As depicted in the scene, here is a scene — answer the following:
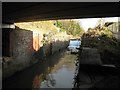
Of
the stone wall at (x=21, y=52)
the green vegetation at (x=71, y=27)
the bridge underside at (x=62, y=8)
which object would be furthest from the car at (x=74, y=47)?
the green vegetation at (x=71, y=27)

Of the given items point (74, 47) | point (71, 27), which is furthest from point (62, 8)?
point (71, 27)

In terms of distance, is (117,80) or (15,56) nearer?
(117,80)

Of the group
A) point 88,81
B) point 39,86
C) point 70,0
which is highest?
point 70,0

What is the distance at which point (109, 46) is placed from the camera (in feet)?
53.3

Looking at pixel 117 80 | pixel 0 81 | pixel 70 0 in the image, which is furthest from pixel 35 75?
pixel 70 0

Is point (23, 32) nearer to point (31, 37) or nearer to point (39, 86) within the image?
point (31, 37)

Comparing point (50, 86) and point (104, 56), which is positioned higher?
point (104, 56)

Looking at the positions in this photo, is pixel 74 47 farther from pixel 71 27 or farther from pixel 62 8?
pixel 71 27

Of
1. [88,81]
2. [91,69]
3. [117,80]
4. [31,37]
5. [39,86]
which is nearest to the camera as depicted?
[117,80]

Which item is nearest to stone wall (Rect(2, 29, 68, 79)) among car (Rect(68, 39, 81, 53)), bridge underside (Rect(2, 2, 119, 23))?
bridge underside (Rect(2, 2, 119, 23))

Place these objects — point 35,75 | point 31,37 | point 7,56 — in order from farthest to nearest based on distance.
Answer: point 31,37 → point 35,75 → point 7,56

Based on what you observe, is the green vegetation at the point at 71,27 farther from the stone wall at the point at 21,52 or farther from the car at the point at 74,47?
the stone wall at the point at 21,52

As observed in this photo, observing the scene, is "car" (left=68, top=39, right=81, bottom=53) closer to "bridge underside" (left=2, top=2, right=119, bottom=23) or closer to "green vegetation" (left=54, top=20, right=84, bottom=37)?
"bridge underside" (left=2, top=2, right=119, bottom=23)

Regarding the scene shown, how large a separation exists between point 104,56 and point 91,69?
287 cm
